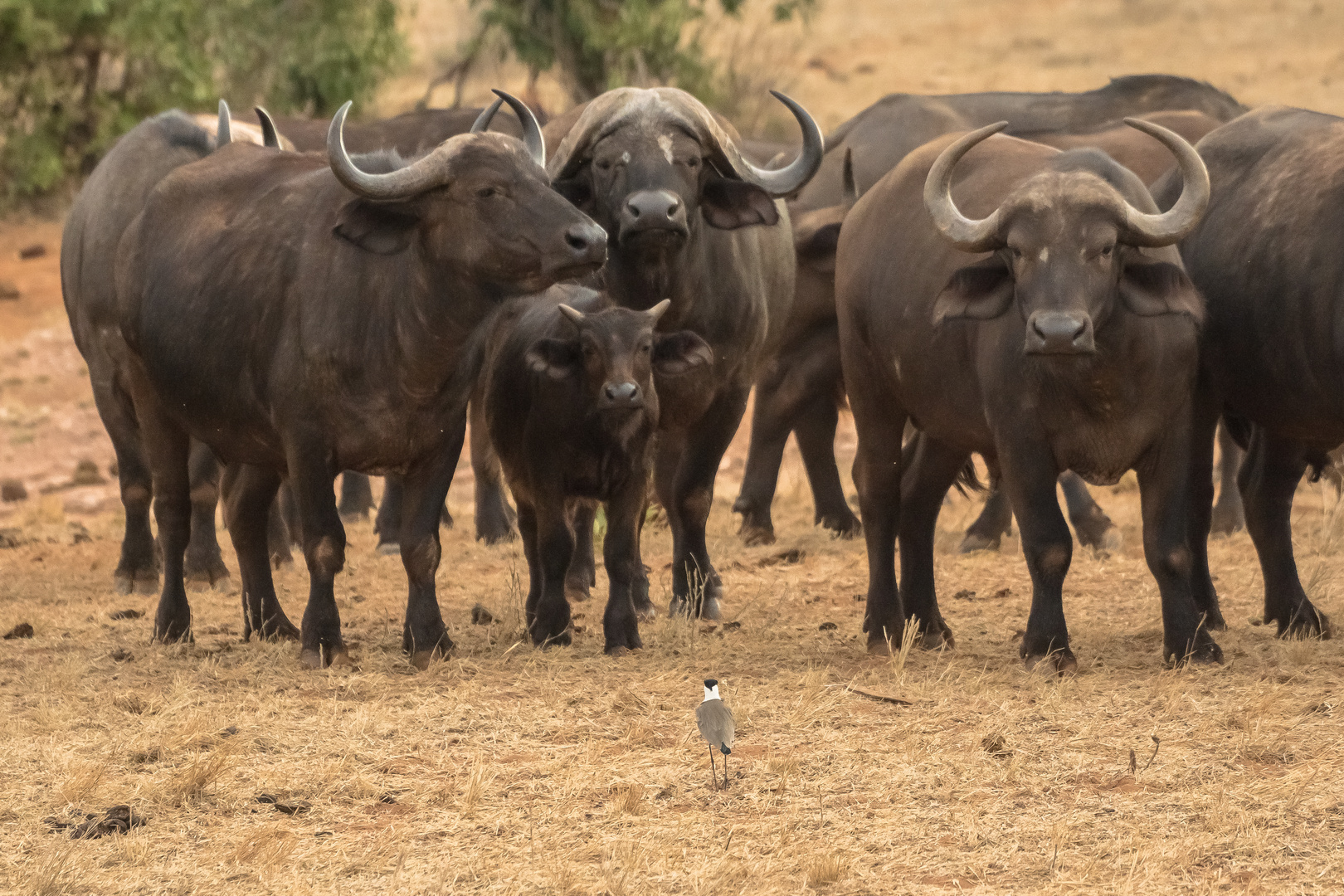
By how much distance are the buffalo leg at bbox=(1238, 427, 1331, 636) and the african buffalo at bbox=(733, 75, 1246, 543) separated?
8.17 feet

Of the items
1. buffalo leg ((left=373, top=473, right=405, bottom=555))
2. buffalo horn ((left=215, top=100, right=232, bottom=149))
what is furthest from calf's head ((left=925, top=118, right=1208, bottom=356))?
buffalo leg ((left=373, top=473, right=405, bottom=555))

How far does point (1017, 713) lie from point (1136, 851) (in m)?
1.56

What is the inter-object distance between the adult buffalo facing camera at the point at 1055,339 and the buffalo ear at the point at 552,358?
135 cm

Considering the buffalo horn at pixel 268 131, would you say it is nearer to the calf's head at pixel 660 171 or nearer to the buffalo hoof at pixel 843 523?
the calf's head at pixel 660 171

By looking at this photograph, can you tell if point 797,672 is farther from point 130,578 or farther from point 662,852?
point 130,578

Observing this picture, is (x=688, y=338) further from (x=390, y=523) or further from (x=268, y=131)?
(x=390, y=523)

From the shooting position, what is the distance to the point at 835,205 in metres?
12.9

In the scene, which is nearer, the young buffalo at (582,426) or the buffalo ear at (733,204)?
the young buffalo at (582,426)

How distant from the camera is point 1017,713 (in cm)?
664

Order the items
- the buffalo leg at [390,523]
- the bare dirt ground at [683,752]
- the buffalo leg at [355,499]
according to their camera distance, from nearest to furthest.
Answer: the bare dirt ground at [683,752], the buffalo leg at [390,523], the buffalo leg at [355,499]

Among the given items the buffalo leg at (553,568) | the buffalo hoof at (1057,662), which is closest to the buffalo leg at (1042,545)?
the buffalo hoof at (1057,662)

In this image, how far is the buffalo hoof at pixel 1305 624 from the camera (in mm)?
8117

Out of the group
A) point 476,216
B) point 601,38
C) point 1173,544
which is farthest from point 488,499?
point 601,38

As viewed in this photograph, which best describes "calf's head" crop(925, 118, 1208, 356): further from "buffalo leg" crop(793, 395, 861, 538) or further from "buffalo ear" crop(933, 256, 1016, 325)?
"buffalo leg" crop(793, 395, 861, 538)
